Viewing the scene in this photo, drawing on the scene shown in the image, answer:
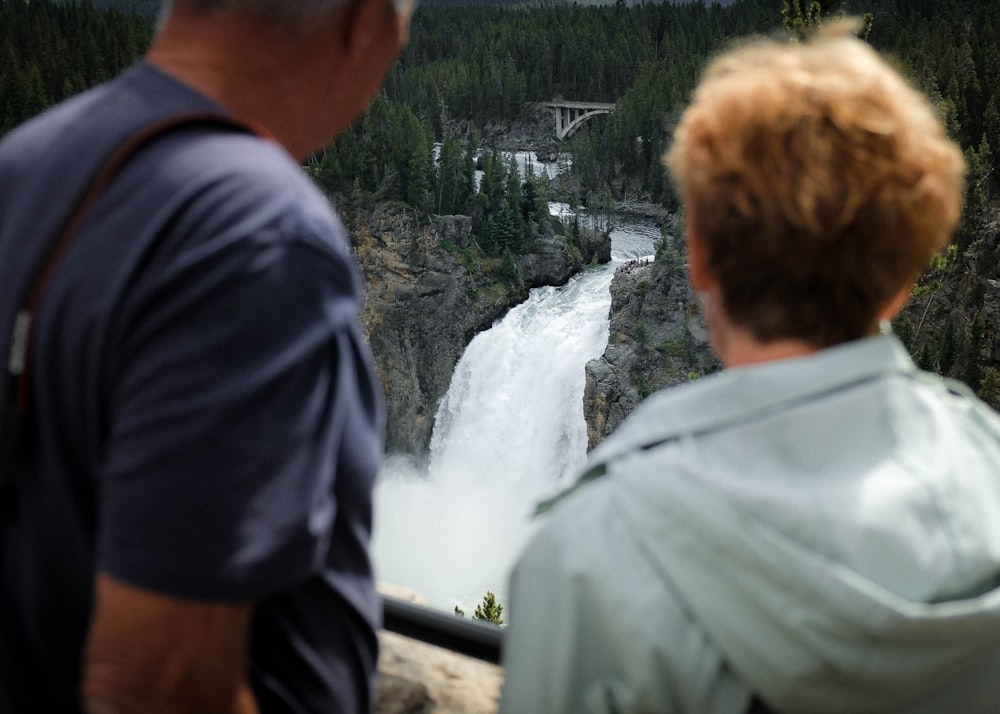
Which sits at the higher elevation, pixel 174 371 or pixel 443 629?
pixel 174 371

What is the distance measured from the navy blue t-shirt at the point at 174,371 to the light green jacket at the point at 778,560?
0.29m

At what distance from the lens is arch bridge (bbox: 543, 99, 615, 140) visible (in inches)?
2414

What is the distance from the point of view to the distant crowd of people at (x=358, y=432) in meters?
0.84

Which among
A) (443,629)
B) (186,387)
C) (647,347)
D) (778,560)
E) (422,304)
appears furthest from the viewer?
(422,304)

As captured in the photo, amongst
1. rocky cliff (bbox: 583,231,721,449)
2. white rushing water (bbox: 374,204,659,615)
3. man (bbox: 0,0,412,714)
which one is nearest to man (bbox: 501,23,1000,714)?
man (bbox: 0,0,412,714)

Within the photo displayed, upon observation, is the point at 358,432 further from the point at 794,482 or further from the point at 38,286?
the point at 794,482

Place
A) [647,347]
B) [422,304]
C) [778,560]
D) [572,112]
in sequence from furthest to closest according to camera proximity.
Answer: [572,112] → [422,304] → [647,347] → [778,560]

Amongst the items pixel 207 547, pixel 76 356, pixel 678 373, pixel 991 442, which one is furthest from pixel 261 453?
pixel 678 373

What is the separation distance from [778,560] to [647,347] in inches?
1273

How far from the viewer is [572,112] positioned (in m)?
63.6

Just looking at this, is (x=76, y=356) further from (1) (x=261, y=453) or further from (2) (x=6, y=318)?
(1) (x=261, y=453)

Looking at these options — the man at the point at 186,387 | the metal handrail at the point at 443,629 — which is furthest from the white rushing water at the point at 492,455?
the man at the point at 186,387

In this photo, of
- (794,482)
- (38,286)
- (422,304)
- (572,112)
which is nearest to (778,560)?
(794,482)

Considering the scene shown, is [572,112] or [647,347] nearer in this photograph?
[647,347]
